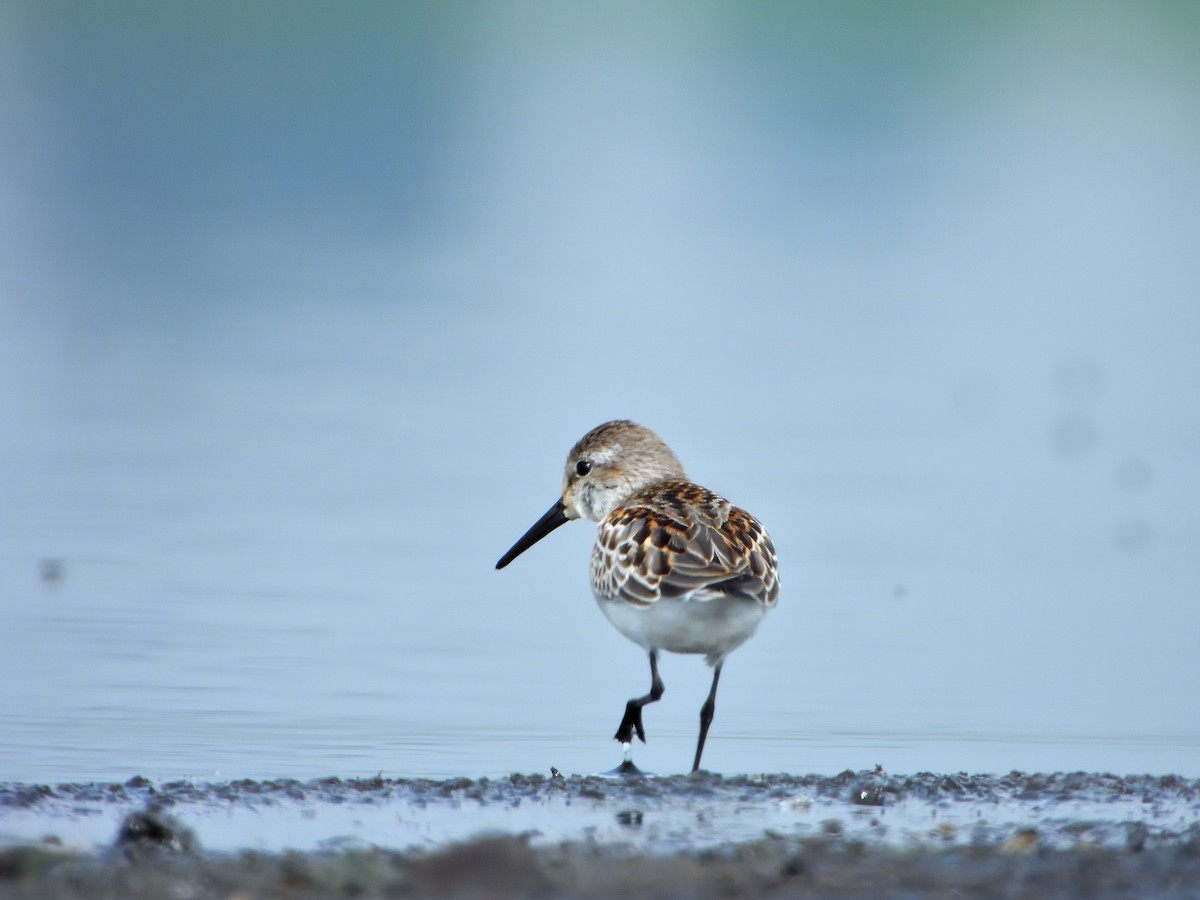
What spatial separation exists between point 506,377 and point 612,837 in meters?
8.26

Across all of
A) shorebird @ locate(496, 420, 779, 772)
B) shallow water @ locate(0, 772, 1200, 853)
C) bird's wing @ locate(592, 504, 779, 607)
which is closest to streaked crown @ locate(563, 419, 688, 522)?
shorebird @ locate(496, 420, 779, 772)

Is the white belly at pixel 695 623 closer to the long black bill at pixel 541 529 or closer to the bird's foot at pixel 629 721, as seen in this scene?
the bird's foot at pixel 629 721

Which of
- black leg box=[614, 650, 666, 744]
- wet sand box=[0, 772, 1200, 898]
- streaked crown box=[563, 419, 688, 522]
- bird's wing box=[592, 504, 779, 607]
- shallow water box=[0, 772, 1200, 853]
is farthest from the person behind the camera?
streaked crown box=[563, 419, 688, 522]

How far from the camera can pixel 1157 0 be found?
108 ft

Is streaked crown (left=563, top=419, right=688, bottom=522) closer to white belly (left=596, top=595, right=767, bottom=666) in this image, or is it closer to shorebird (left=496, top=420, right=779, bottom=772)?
shorebird (left=496, top=420, right=779, bottom=772)

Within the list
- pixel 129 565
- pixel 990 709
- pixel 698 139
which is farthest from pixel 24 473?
pixel 698 139

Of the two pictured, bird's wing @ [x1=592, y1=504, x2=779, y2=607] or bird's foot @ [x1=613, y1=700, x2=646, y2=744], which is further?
bird's foot @ [x1=613, y1=700, x2=646, y2=744]

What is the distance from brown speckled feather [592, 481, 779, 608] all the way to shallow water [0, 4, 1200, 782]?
583 millimetres

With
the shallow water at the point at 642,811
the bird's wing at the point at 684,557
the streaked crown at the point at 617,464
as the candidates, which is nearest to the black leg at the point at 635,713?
the bird's wing at the point at 684,557

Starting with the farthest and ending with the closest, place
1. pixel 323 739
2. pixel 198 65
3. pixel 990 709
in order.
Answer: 1. pixel 198 65
2. pixel 990 709
3. pixel 323 739

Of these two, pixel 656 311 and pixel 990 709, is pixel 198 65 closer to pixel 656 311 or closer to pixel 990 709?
pixel 656 311

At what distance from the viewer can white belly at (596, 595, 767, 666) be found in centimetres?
612

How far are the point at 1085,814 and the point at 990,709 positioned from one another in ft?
6.38

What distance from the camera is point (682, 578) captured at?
20.0ft
